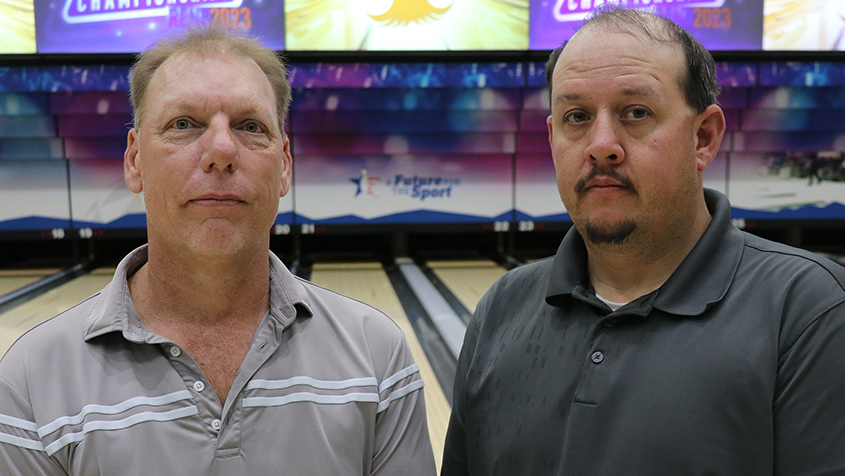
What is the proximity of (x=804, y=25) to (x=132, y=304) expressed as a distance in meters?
5.48

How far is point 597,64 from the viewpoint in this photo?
1062 mm

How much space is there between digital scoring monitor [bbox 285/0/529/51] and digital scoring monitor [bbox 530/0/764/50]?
13cm

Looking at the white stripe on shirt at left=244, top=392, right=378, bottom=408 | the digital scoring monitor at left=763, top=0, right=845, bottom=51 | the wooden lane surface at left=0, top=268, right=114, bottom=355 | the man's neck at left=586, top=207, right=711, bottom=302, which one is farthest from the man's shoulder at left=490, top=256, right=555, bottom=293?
the digital scoring monitor at left=763, top=0, right=845, bottom=51

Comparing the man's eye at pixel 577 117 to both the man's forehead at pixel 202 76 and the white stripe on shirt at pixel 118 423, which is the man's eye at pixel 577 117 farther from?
the white stripe on shirt at pixel 118 423

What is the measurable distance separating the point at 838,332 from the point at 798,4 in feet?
16.9

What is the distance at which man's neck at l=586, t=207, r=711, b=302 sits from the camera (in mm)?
1068

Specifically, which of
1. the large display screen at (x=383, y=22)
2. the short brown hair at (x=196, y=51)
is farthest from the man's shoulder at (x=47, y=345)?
the large display screen at (x=383, y=22)

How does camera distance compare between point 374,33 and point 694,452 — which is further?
point 374,33

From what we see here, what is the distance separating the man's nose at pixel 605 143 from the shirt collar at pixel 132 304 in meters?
0.50

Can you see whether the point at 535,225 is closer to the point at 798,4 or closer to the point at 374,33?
the point at 374,33

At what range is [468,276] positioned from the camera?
4766 millimetres

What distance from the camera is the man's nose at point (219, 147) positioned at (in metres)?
1.00

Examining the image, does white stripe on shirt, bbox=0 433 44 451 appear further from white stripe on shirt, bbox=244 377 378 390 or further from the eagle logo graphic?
the eagle logo graphic

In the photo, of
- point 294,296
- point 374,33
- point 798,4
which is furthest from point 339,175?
point 294,296
